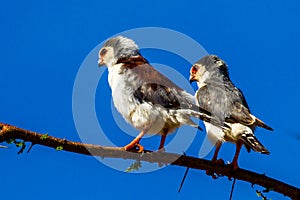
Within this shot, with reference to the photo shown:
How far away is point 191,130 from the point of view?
27.9 ft

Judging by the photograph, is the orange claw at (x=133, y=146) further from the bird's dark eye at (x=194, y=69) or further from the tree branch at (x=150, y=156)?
the bird's dark eye at (x=194, y=69)

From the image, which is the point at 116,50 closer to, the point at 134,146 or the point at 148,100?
the point at 148,100

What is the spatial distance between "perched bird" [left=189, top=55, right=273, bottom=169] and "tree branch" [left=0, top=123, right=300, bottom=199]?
1.78 ft

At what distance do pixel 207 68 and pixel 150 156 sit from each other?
14.5 ft

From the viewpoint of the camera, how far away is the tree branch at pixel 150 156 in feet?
17.9

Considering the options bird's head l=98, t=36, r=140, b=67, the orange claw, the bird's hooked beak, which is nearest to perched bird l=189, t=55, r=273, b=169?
the orange claw

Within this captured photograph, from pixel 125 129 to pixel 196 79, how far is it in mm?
2447

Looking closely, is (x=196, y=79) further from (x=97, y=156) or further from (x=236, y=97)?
(x=97, y=156)

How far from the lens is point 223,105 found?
9.27 metres

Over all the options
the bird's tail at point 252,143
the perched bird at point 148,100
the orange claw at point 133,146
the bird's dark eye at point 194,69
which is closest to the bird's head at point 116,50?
the perched bird at point 148,100

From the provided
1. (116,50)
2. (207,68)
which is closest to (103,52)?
(116,50)

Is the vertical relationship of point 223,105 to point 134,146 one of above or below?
above

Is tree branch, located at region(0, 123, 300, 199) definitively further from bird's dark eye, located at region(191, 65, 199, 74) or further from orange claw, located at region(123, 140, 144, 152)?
bird's dark eye, located at region(191, 65, 199, 74)

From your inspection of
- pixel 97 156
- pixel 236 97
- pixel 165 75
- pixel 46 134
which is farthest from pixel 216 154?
pixel 46 134
